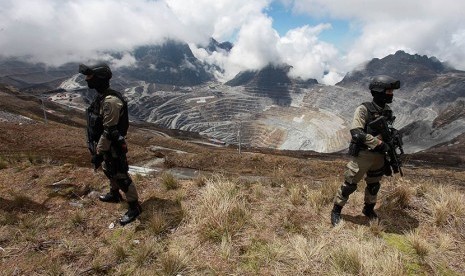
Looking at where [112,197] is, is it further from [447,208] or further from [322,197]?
[447,208]

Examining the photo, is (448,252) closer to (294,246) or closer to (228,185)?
(294,246)

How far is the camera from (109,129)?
654cm

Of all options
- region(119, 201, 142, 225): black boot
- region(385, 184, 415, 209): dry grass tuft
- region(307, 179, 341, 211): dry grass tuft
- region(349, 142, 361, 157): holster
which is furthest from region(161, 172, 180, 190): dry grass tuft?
region(385, 184, 415, 209): dry grass tuft

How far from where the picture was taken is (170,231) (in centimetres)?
659

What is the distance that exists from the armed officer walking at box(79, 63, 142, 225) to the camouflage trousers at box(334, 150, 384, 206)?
4258mm

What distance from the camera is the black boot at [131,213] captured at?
6.92m

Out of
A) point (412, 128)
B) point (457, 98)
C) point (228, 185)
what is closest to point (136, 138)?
point (228, 185)

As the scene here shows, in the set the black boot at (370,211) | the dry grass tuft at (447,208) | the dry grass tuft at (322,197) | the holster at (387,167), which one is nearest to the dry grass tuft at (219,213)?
the dry grass tuft at (322,197)

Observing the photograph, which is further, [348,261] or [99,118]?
[99,118]

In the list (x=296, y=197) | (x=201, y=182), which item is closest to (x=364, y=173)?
(x=296, y=197)

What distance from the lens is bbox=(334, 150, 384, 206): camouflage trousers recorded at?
674 cm

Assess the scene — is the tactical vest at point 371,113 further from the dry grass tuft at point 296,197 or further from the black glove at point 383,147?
the dry grass tuft at point 296,197

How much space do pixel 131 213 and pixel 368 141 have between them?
15.9 ft

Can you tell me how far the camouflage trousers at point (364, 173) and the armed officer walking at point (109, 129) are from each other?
426 cm
